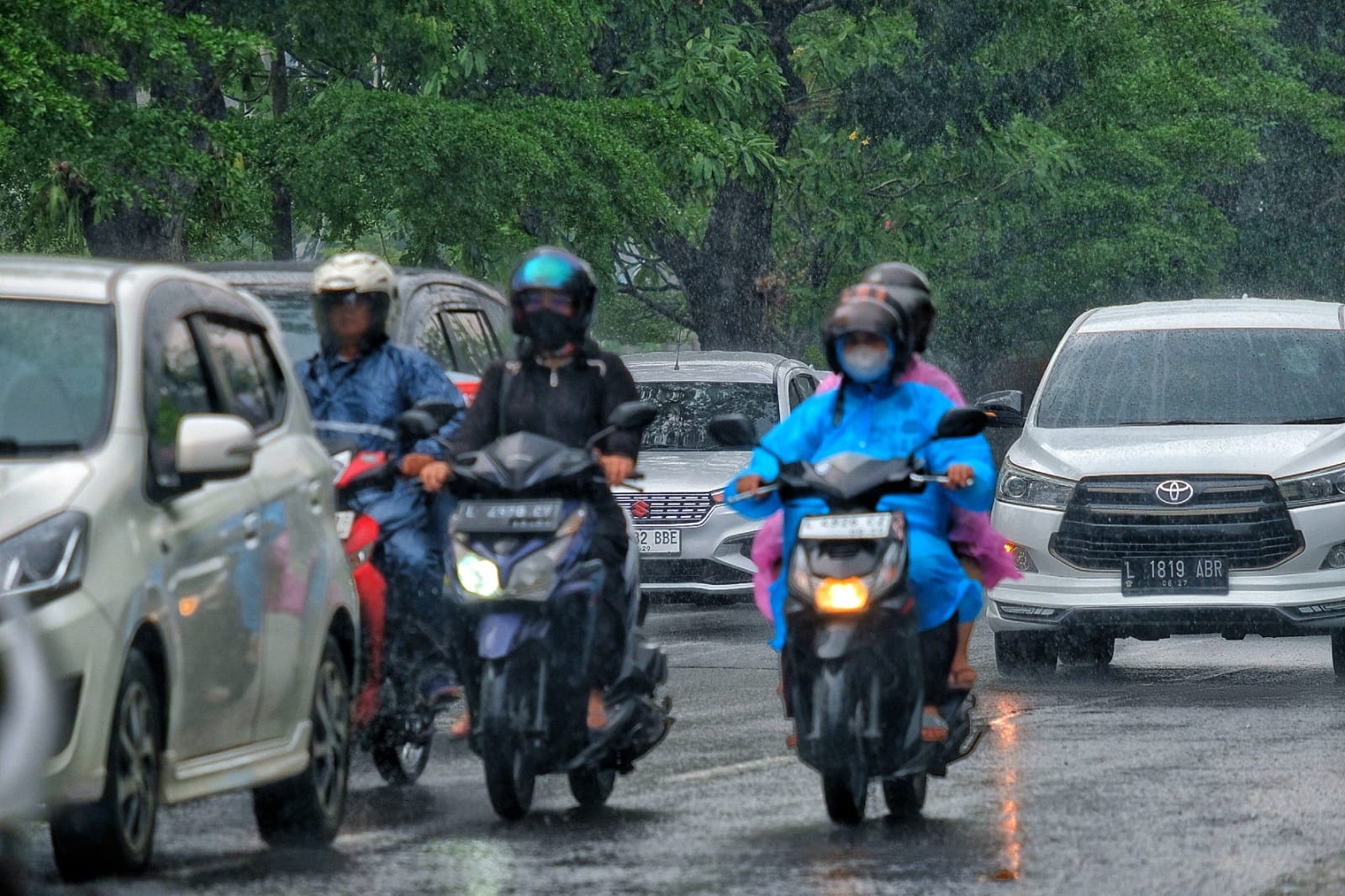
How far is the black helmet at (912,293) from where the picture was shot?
913 cm

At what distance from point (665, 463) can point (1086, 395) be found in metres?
4.87

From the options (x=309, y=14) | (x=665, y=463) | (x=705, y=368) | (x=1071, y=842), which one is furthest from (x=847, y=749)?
(x=309, y=14)

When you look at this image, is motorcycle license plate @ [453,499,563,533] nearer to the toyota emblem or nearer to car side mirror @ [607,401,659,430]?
car side mirror @ [607,401,659,430]

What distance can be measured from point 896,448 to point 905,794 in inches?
43.3

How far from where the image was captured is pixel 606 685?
9.02 meters

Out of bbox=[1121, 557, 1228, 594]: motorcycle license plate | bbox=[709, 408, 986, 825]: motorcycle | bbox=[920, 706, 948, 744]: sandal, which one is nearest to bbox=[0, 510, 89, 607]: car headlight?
bbox=[709, 408, 986, 825]: motorcycle

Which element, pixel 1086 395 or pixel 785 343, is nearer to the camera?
pixel 1086 395

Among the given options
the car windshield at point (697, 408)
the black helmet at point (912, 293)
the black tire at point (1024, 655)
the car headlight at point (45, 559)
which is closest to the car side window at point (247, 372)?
the car headlight at point (45, 559)

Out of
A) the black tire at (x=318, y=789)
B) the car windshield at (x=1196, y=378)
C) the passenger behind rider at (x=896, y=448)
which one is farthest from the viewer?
the car windshield at (x=1196, y=378)

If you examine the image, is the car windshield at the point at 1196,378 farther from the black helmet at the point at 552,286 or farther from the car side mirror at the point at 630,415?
the car side mirror at the point at 630,415

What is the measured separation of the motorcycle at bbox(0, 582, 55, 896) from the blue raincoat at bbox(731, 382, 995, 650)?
2771 mm

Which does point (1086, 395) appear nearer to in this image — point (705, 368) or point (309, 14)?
point (705, 368)

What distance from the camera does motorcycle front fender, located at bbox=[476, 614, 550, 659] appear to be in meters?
8.50

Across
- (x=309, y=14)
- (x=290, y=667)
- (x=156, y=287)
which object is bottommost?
(x=290, y=667)
